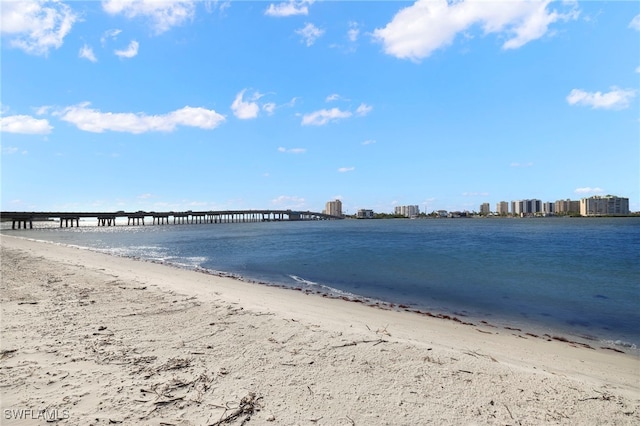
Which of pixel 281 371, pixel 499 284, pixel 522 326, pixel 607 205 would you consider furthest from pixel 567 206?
pixel 281 371

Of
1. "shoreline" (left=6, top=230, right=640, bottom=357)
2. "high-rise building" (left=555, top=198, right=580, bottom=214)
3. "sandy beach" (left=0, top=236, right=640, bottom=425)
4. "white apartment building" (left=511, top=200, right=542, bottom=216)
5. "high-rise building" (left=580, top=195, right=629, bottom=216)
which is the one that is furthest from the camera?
"white apartment building" (left=511, top=200, right=542, bottom=216)

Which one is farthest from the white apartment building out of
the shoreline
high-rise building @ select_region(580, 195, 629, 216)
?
the shoreline

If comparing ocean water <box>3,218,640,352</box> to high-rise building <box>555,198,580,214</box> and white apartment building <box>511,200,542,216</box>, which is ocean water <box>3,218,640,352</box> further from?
white apartment building <box>511,200,542,216</box>

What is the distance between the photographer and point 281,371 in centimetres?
413

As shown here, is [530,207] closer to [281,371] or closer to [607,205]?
[607,205]

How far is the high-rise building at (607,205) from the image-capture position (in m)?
152

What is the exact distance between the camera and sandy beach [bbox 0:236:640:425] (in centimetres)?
326

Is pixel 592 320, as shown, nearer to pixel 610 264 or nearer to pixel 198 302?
pixel 198 302

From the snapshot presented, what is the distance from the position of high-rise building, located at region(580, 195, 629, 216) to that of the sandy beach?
195m

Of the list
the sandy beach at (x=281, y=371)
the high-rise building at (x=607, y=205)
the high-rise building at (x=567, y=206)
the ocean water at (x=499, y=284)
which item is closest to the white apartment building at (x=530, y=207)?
the high-rise building at (x=567, y=206)

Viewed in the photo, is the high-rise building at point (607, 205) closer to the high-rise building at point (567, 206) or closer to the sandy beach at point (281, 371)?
the high-rise building at point (567, 206)

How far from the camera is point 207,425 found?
303cm

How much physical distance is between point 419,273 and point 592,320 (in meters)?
7.96

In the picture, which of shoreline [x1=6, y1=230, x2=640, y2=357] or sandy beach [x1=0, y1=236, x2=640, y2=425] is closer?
sandy beach [x1=0, y1=236, x2=640, y2=425]
